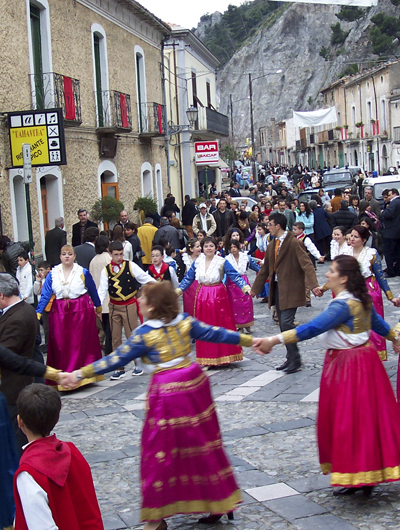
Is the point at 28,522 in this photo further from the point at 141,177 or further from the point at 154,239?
the point at 141,177

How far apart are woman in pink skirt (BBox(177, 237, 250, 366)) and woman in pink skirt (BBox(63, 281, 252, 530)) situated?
455 centimetres

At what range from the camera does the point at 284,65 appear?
355 feet

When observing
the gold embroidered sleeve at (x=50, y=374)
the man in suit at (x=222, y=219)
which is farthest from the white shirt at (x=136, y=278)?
the man in suit at (x=222, y=219)

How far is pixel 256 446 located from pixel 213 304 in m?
3.29

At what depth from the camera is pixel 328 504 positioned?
488 cm

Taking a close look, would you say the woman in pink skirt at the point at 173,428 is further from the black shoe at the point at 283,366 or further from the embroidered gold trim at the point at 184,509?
the black shoe at the point at 283,366

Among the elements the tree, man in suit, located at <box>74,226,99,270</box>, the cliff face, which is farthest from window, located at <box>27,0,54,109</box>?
the cliff face

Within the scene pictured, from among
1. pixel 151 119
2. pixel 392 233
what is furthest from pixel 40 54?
pixel 392 233

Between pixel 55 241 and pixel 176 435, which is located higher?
pixel 55 241

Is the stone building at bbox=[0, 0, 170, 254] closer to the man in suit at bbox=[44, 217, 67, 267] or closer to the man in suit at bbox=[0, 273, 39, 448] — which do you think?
the man in suit at bbox=[44, 217, 67, 267]

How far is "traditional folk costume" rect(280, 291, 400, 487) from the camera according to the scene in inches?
181

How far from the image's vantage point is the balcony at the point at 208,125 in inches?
1249

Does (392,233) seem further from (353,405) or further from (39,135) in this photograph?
(353,405)

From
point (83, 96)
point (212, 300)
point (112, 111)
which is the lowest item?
point (212, 300)
